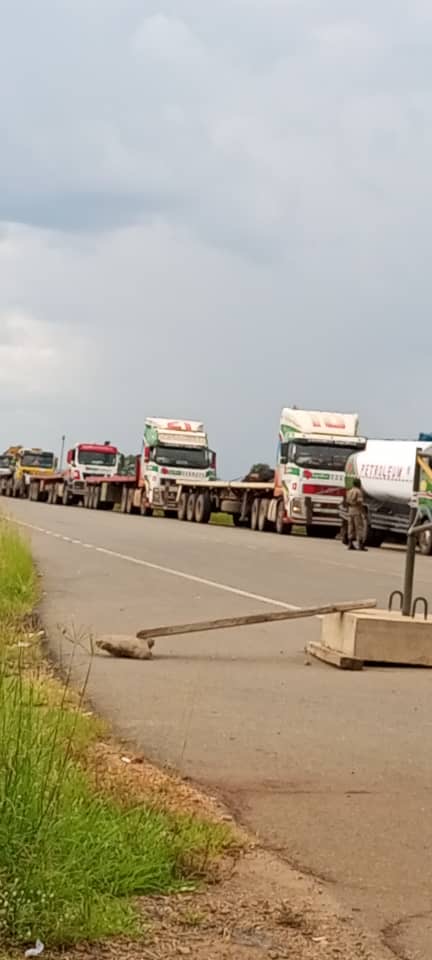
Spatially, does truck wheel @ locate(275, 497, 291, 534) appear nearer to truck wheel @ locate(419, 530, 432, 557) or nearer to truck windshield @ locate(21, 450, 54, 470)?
truck wheel @ locate(419, 530, 432, 557)

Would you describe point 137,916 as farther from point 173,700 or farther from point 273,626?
point 273,626

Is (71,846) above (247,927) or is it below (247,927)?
above

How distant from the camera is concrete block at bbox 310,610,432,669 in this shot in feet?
38.8

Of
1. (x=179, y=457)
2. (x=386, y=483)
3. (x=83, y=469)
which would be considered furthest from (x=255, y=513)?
(x=83, y=469)

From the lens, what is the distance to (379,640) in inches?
470

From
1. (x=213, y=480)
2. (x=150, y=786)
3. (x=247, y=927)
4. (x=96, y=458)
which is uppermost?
(x=96, y=458)

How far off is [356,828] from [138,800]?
103 cm

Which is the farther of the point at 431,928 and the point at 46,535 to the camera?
the point at 46,535

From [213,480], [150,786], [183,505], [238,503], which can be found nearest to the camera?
[150,786]

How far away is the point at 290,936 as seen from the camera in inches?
192

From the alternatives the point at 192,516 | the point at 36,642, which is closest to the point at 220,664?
the point at 36,642

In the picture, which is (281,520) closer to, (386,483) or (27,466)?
(386,483)

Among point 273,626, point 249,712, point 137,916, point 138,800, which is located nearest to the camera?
point 137,916

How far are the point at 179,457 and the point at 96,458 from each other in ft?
44.9
